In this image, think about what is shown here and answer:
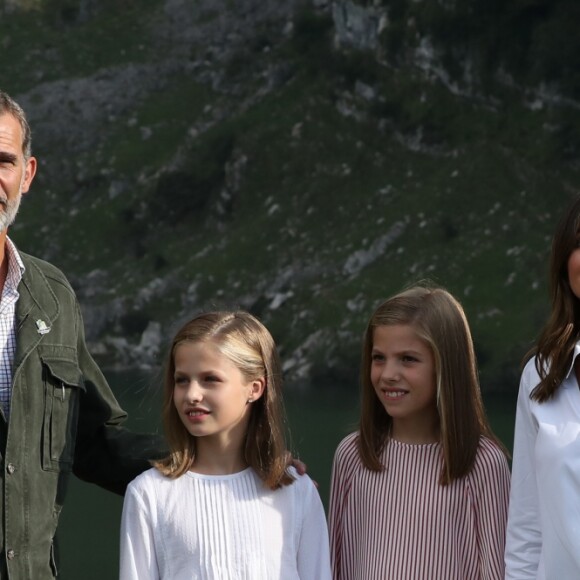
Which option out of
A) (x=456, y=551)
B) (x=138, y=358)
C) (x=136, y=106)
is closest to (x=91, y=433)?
(x=456, y=551)

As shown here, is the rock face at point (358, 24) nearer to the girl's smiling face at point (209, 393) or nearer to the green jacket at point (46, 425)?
the green jacket at point (46, 425)

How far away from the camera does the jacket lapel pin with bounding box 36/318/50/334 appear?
7343 millimetres

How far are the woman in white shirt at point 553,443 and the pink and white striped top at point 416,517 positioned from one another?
60 centimetres

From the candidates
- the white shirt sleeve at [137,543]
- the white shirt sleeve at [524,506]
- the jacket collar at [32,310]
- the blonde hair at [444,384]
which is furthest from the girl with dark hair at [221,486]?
the white shirt sleeve at [524,506]

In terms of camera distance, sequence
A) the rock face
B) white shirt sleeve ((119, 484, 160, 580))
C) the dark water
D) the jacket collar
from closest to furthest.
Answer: white shirt sleeve ((119, 484, 160, 580)), the jacket collar, the dark water, the rock face

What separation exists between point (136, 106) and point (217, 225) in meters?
20.5

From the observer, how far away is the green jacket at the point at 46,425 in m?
7.13

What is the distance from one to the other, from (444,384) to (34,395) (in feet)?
7.15

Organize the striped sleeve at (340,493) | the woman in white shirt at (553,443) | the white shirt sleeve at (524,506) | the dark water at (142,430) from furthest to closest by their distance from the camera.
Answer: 1. the dark water at (142,430)
2. the striped sleeve at (340,493)
3. the white shirt sleeve at (524,506)
4. the woman in white shirt at (553,443)

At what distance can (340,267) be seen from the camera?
78500 mm

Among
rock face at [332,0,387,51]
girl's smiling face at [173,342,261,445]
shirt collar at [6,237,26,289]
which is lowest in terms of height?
girl's smiling face at [173,342,261,445]


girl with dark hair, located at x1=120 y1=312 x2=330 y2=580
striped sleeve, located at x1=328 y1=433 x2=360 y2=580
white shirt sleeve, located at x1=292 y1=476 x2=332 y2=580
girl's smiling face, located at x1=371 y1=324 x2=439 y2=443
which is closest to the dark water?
striped sleeve, located at x1=328 y1=433 x2=360 y2=580

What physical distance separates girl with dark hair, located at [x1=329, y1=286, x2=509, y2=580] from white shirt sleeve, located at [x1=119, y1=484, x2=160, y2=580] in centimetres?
115

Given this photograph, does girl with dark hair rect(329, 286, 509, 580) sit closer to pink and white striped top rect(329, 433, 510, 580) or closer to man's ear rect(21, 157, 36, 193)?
pink and white striped top rect(329, 433, 510, 580)
